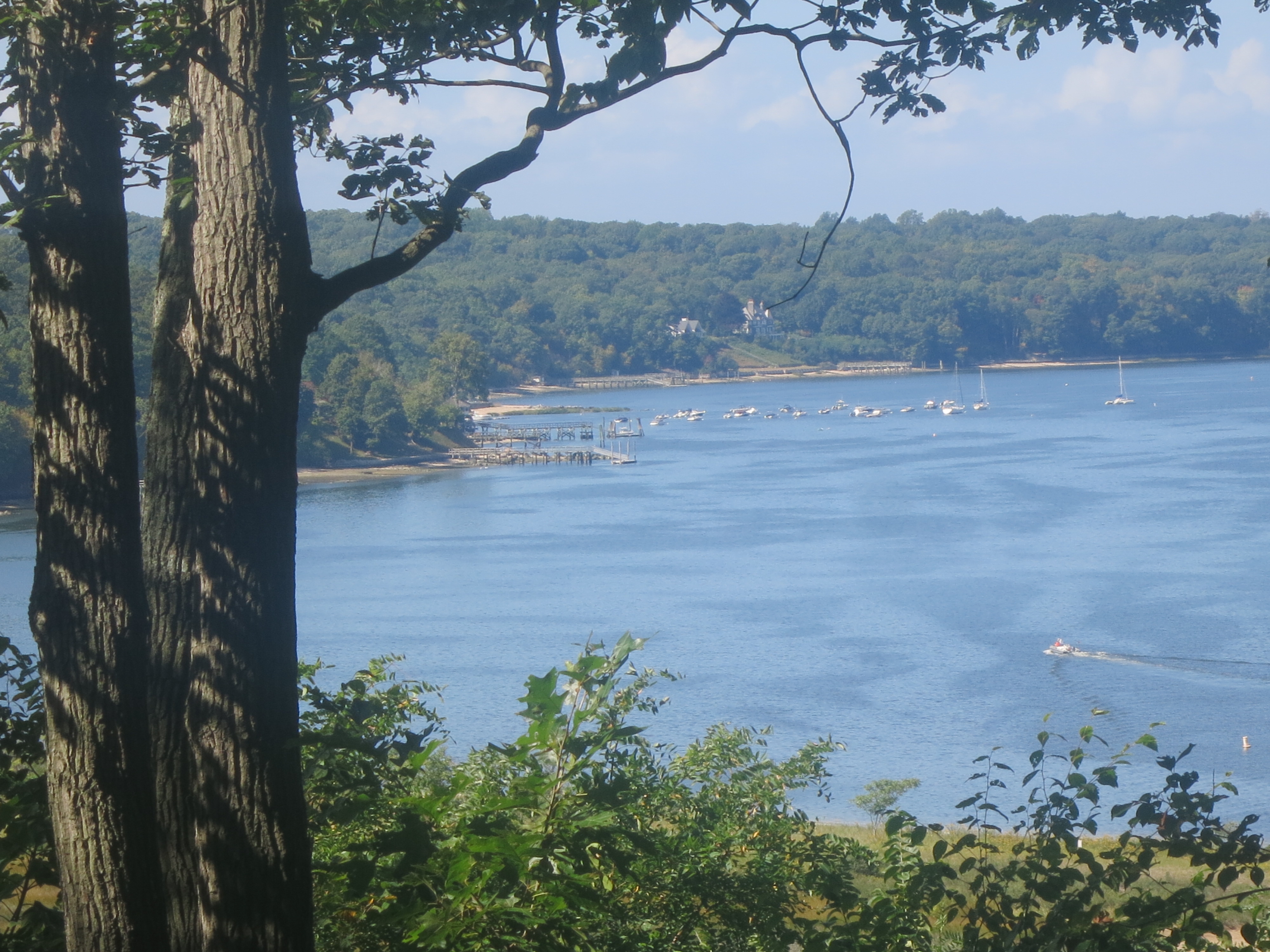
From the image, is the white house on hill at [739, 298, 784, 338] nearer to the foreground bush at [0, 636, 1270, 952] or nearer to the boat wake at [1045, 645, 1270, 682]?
the boat wake at [1045, 645, 1270, 682]

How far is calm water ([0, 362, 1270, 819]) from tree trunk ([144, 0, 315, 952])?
32.7 feet

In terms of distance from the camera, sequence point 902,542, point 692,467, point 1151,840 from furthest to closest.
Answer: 1. point 692,467
2. point 902,542
3. point 1151,840

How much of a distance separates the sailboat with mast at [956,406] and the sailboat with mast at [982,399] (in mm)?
992

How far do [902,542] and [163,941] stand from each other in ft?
134

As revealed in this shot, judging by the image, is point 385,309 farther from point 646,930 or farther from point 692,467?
point 646,930

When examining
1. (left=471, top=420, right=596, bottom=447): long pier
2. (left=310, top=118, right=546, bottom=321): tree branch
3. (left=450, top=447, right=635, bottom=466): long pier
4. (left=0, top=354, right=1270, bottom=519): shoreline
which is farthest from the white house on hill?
(left=310, top=118, right=546, bottom=321): tree branch

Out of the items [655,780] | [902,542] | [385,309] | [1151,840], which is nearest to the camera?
[1151,840]

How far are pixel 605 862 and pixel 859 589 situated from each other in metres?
33.3

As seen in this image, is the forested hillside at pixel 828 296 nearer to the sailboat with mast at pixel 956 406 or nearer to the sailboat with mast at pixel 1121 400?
the sailboat with mast at pixel 956 406

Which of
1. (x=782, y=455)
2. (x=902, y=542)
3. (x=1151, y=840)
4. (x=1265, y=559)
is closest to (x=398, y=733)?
(x=1151, y=840)

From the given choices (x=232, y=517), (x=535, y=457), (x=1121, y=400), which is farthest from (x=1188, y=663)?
(x=1121, y=400)

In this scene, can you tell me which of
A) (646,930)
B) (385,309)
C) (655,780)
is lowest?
(655,780)

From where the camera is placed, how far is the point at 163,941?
2822 mm

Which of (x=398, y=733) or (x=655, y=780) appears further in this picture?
(x=655, y=780)
